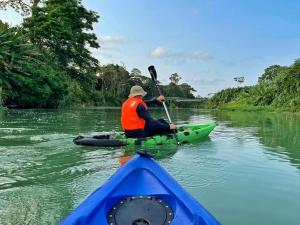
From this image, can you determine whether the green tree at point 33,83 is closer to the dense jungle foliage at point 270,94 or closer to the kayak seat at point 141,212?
the kayak seat at point 141,212

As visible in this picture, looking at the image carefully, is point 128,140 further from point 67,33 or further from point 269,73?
point 269,73

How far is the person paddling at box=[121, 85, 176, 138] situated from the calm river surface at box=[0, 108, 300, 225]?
49 cm

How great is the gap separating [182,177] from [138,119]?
2014 millimetres

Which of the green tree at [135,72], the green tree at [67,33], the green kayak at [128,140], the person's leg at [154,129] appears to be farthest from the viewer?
the green tree at [135,72]

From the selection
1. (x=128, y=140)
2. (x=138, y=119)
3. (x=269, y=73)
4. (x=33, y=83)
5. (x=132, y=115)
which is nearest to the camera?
(x=132, y=115)

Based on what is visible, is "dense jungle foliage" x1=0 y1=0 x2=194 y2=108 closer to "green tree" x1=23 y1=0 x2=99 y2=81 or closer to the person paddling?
"green tree" x1=23 y1=0 x2=99 y2=81

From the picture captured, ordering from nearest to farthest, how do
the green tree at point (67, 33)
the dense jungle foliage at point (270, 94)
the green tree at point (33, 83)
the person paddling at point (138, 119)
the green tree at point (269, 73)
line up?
the person paddling at point (138, 119) < the green tree at point (33, 83) < the green tree at point (67, 33) < the dense jungle foliage at point (270, 94) < the green tree at point (269, 73)

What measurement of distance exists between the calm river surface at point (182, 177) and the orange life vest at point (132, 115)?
0.69 m

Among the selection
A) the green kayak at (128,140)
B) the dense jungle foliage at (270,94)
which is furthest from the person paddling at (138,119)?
the dense jungle foliage at (270,94)

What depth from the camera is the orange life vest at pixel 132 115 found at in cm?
748

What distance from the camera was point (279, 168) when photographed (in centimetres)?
714

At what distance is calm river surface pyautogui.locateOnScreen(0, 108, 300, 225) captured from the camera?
4383 millimetres

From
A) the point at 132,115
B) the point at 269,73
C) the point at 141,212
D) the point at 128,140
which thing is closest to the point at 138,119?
the point at 132,115

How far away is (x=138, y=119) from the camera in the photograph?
25.7ft
